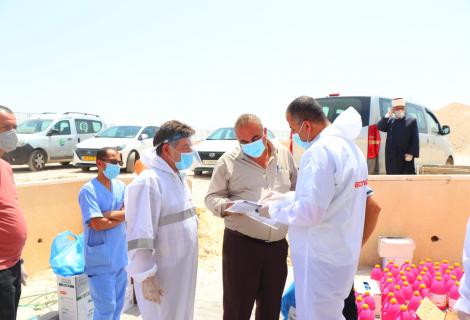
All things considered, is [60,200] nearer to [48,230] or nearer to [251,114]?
[48,230]

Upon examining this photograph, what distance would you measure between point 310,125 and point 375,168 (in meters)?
4.72

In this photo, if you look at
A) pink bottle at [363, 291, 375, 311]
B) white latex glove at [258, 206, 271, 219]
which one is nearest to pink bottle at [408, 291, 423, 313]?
pink bottle at [363, 291, 375, 311]

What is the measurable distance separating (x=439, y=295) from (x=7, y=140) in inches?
155

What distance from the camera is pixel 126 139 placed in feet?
38.2

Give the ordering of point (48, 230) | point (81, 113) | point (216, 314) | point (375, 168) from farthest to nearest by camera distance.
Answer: point (81, 113)
point (375, 168)
point (48, 230)
point (216, 314)

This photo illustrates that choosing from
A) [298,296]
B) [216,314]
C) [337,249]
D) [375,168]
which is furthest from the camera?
[375,168]

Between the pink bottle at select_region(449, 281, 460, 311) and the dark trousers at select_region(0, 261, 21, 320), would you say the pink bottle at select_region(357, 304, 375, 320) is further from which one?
the dark trousers at select_region(0, 261, 21, 320)

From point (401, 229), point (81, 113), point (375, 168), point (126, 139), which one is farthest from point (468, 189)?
point (81, 113)

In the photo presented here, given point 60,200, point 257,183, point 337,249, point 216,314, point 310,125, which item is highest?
point 310,125

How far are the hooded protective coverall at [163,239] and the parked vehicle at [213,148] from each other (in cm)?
728

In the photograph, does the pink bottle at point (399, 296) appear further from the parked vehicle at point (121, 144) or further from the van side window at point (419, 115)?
the parked vehicle at point (121, 144)

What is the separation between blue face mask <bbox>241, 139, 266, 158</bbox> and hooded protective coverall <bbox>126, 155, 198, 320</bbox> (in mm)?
610

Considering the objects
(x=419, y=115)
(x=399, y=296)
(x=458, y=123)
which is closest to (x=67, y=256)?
(x=399, y=296)

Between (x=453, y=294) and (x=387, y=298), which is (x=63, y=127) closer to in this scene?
(x=387, y=298)
